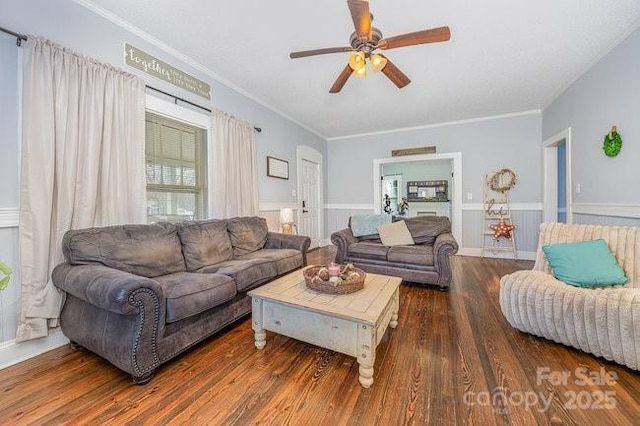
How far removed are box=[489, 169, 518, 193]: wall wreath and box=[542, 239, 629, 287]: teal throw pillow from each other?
295 centimetres

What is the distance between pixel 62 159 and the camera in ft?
6.13

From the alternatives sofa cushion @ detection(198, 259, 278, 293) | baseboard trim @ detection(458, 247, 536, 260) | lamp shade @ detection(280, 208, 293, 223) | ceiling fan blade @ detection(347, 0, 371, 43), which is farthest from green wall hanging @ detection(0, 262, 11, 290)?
baseboard trim @ detection(458, 247, 536, 260)

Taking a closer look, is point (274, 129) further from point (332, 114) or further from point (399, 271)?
point (399, 271)

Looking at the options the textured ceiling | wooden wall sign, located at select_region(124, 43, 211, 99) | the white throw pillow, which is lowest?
the white throw pillow

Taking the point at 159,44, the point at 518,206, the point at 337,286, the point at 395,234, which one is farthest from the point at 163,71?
the point at 518,206

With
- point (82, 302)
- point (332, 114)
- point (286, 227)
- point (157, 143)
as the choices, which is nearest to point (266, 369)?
point (82, 302)

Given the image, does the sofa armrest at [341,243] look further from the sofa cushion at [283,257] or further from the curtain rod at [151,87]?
the curtain rod at [151,87]

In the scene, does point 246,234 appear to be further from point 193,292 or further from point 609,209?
point 609,209

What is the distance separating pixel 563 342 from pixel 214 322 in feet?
8.11

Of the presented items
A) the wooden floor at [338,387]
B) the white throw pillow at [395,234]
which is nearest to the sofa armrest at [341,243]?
the white throw pillow at [395,234]

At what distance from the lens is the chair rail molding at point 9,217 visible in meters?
1.67

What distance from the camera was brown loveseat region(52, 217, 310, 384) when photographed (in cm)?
144

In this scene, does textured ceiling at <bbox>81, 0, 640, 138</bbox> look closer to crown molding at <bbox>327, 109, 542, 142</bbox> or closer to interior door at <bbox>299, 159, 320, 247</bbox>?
crown molding at <bbox>327, 109, 542, 142</bbox>

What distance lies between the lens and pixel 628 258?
193cm
